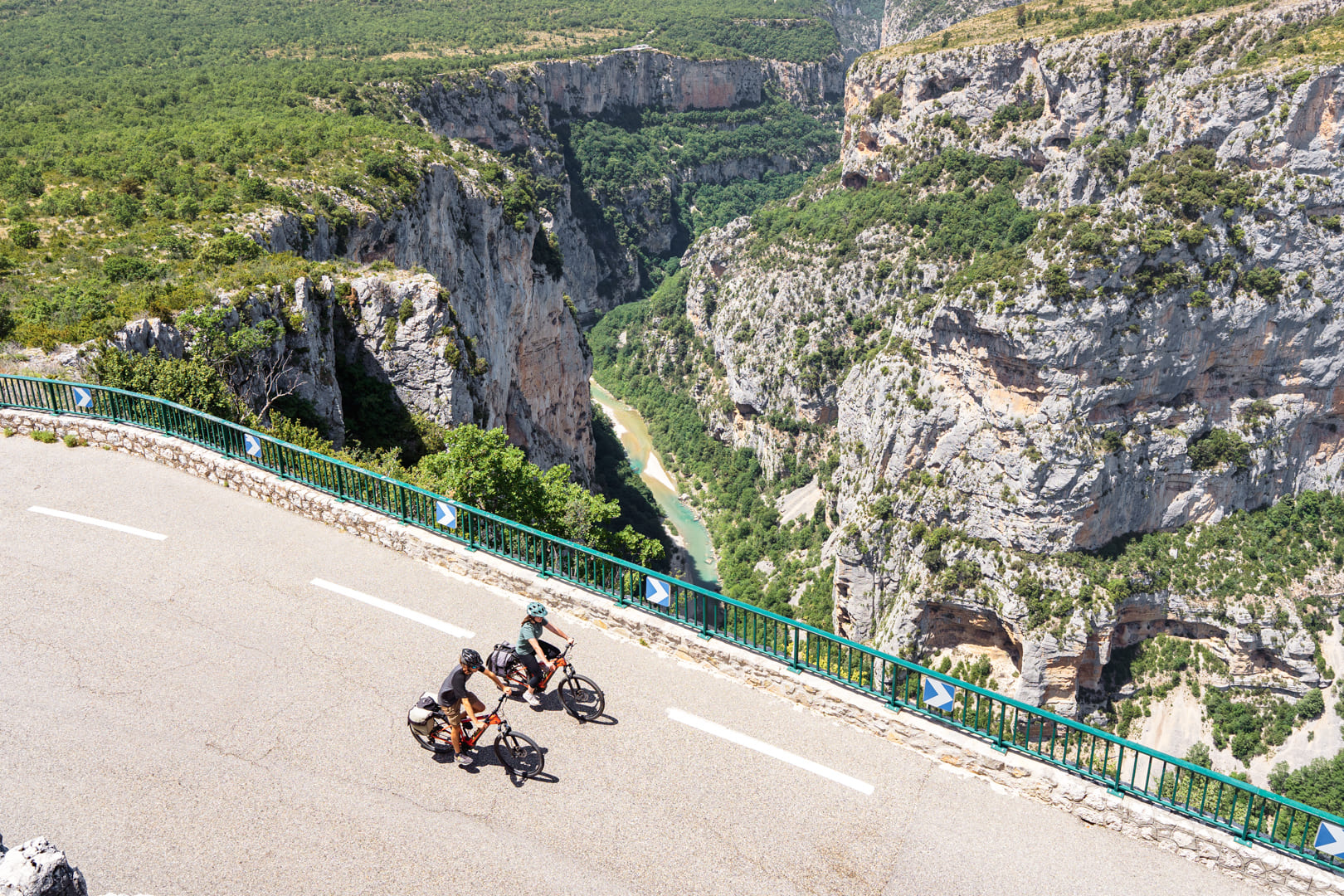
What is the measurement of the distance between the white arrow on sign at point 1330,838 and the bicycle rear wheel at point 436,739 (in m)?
12.8

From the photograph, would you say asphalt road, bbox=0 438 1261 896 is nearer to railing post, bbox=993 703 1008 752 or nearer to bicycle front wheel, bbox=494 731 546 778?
bicycle front wheel, bbox=494 731 546 778

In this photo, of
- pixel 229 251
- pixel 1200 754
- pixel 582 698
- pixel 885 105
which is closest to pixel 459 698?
pixel 582 698

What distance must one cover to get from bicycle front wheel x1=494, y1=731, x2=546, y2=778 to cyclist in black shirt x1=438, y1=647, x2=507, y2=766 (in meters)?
0.50

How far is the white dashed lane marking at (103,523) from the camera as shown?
803 inches

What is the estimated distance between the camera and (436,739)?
14305 mm

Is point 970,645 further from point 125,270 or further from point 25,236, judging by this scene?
point 25,236

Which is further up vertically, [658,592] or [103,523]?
[658,592]

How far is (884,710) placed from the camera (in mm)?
15594

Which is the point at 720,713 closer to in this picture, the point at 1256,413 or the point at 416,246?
the point at 416,246

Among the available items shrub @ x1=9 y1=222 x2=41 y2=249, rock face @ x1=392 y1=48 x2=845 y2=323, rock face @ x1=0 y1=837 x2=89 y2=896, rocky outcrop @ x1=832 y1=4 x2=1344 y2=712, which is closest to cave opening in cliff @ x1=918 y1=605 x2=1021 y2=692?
rocky outcrop @ x1=832 y1=4 x2=1344 y2=712

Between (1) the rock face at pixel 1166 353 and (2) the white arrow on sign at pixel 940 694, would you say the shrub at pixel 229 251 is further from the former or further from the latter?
(1) the rock face at pixel 1166 353

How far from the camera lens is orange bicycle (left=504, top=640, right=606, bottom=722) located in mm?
15102

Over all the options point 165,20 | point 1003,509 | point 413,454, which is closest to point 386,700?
point 413,454

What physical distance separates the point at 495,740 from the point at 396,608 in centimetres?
507
